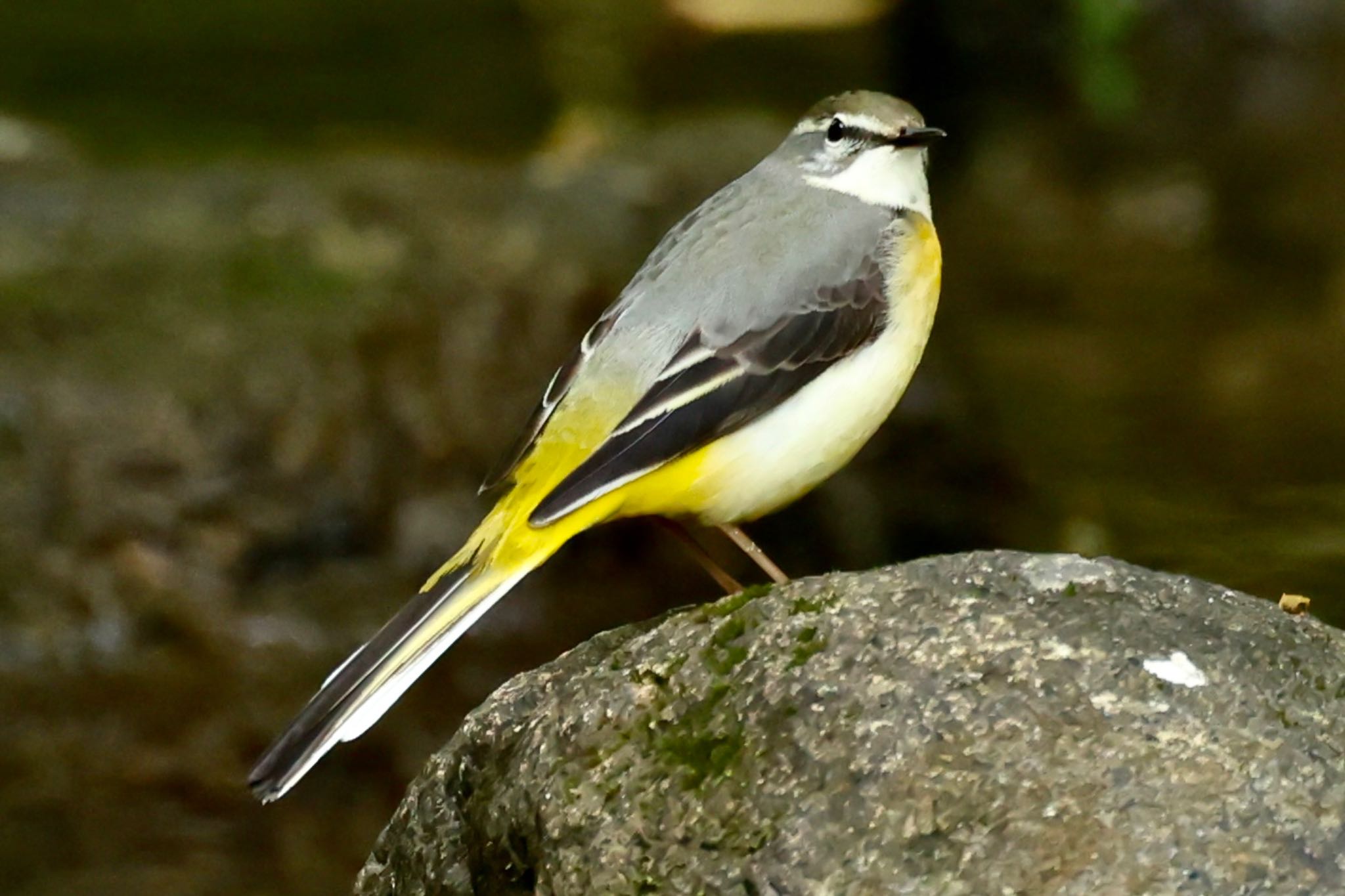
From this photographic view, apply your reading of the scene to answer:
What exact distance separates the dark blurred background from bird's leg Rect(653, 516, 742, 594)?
238cm

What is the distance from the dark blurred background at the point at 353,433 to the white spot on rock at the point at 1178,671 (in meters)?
4.41

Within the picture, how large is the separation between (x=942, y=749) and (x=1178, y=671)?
1.89ft

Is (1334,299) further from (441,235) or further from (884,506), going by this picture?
(441,235)

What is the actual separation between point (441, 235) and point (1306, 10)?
13.1 metres

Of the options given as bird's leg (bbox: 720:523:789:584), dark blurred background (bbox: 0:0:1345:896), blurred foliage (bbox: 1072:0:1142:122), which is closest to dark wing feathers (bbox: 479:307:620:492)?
bird's leg (bbox: 720:523:789:584)

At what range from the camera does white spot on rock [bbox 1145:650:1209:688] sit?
3.94m

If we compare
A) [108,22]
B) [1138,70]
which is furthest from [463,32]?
[1138,70]

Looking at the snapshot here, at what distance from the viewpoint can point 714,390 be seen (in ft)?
17.3

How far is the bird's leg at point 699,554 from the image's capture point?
5.55m

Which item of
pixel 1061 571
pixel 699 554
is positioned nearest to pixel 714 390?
pixel 699 554

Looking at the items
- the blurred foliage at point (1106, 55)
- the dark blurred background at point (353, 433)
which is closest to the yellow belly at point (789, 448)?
the dark blurred background at point (353, 433)

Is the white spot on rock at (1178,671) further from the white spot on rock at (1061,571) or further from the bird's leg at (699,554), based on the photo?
the bird's leg at (699,554)

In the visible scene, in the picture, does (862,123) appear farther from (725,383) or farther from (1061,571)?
(1061,571)

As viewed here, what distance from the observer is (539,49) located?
17.8 m
